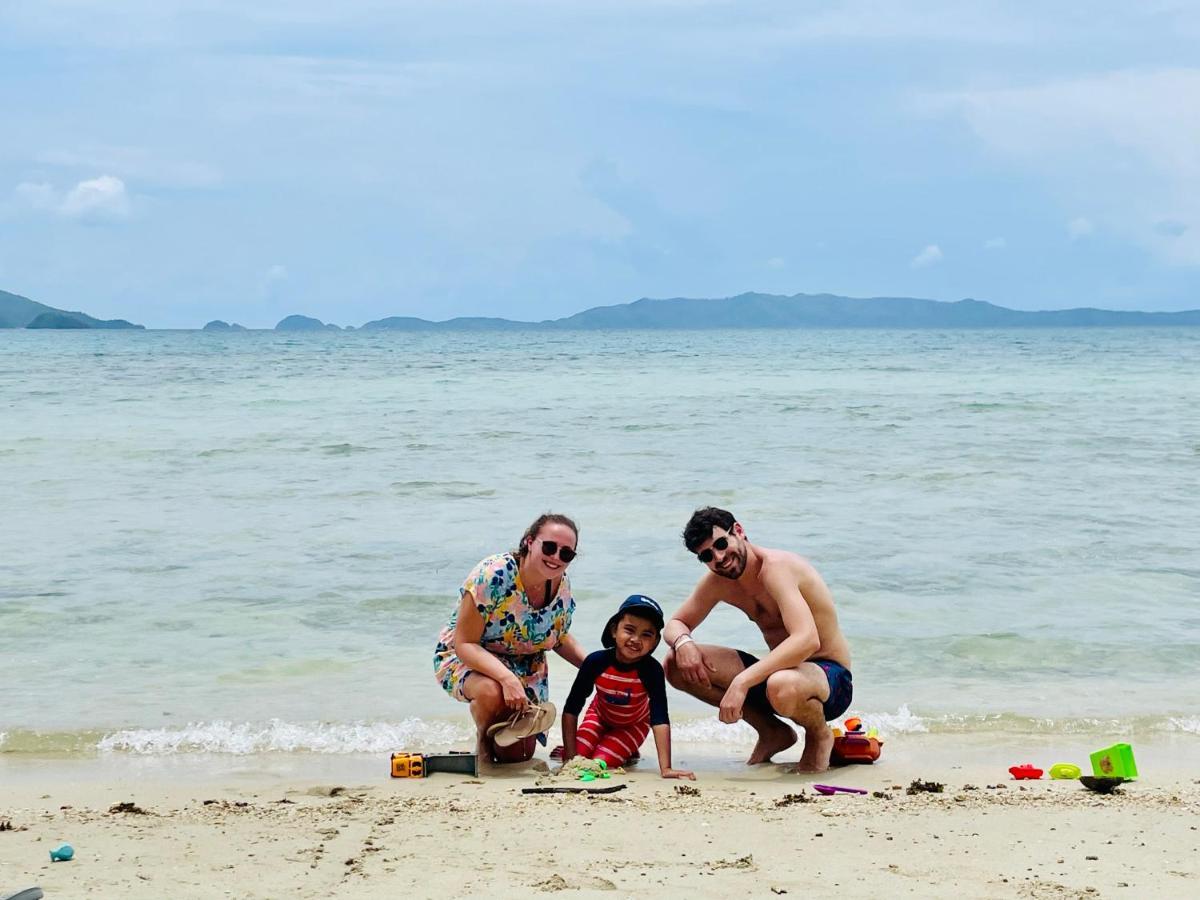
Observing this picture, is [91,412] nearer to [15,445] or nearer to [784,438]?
[15,445]

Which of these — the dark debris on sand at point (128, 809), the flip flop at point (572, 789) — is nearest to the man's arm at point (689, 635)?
the flip flop at point (572, 789)

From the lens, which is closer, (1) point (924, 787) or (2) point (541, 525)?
(1) point (924, 787)

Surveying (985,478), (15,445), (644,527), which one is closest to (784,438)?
(985,478)

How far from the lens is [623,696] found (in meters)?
5.67

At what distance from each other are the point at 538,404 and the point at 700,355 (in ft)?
107

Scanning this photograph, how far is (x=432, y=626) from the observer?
27.3ft

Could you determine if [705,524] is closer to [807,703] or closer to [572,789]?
[807,703]

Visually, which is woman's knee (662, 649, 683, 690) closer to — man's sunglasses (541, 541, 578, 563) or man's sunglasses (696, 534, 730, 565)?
man's sunglasses (696, 534, 730, 565)

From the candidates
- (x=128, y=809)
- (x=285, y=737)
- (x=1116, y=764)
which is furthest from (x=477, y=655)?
(x=1116, y=764)

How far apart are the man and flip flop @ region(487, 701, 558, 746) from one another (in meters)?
0.61

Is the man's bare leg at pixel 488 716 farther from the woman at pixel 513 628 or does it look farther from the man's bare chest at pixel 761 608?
the man's bare chest at pixel 761 608

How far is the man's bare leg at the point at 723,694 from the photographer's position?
229 inches

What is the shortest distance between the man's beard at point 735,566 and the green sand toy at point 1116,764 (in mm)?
1568

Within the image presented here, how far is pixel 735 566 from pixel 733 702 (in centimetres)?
55
